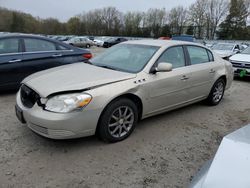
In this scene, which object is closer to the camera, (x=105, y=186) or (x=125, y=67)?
(x=105, y=186)

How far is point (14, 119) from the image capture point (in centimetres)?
405

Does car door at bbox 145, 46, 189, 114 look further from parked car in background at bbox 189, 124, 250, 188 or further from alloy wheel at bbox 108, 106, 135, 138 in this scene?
parked car in background at bbox 189, 124, 250, 188

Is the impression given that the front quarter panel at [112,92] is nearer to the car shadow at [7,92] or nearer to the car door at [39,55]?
the car door at [39,55]

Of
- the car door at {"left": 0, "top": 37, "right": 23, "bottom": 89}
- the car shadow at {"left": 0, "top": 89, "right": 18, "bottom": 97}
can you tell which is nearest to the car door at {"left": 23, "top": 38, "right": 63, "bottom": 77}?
the car door at {"left": 0, "top": 37, "right": 23, "bottom": 89}

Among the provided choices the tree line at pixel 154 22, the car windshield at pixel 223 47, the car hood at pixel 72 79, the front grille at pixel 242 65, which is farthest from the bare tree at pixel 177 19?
the car hood at pixel 72 79

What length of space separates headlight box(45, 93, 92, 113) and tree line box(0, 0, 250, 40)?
2434 inches

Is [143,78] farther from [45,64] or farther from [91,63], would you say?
[45,64]

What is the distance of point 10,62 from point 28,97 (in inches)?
92.3

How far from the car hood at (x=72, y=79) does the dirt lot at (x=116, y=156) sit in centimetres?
82

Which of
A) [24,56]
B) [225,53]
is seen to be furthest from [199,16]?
[24,56]

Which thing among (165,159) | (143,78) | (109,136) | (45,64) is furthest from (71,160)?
(45,64)

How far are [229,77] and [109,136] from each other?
3.61m

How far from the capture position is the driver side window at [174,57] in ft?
12.7

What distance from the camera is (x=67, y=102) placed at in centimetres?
282
